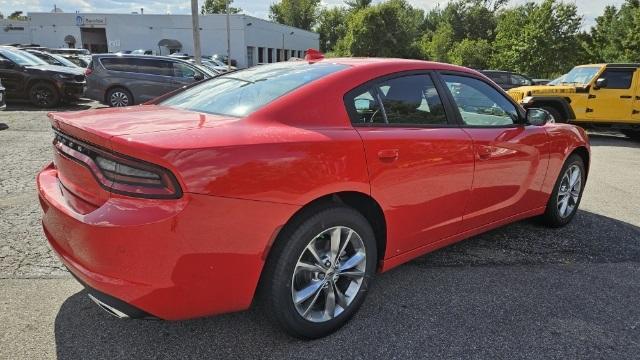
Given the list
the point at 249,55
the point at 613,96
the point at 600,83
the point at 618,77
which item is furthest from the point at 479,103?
the point at 249,55

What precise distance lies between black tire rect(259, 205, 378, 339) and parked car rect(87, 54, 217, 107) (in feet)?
37.5

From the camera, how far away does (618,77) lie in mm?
11594

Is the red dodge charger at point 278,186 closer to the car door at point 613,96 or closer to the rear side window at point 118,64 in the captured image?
the car door at point 613,96

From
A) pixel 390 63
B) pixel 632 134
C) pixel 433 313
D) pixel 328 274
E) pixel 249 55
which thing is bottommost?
pixel 632 134

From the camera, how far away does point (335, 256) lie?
2717 millimetres

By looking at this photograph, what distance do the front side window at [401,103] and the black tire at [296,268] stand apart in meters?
0.59

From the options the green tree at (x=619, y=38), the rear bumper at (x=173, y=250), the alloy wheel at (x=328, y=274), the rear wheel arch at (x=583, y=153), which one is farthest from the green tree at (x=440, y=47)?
the rear bumper at (x=173, y=250)

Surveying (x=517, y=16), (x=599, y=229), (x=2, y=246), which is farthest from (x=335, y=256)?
(x=517, y=16)

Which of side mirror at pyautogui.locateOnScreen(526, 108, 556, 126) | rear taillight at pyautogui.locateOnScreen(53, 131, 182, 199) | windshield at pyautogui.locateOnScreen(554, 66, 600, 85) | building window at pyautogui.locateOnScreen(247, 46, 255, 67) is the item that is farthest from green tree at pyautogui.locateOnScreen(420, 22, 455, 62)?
rear taillight at pyautogui.locateOnScreen(53, 131, 182, 199)

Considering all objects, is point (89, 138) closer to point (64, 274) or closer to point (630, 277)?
point (64, 274)

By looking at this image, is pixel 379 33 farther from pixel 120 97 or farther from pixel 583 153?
pixel 583 153

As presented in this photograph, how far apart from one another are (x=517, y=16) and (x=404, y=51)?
22.7 m

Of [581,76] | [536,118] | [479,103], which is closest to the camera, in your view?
[479,103]

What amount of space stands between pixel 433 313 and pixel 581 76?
11.3m
